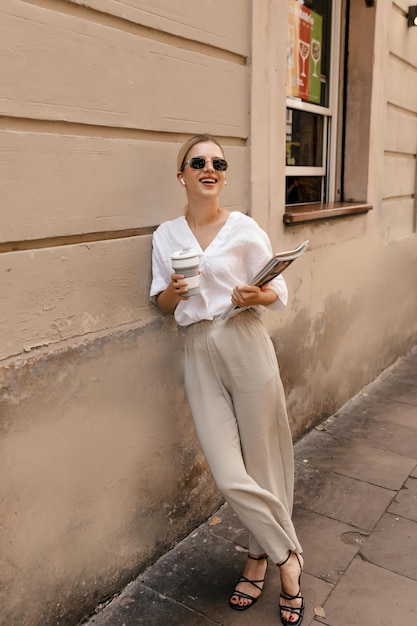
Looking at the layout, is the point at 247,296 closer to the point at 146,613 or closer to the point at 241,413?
the point at 241,413

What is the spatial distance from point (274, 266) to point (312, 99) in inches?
118

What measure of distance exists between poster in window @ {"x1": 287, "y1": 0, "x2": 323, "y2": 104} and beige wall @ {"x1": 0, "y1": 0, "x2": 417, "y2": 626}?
821 millimetres

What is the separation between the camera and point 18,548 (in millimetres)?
2166

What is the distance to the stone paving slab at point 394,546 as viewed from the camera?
9.16 ft

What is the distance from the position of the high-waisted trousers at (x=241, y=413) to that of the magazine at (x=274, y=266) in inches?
5.3

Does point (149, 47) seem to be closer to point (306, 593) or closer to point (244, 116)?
point (244, 116)

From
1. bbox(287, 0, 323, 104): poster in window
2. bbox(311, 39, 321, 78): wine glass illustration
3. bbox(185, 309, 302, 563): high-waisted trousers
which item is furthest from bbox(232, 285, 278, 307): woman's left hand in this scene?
bbox(311, 39, 321, 78): wine glass illustration

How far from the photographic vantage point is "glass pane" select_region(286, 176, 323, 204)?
4.45m

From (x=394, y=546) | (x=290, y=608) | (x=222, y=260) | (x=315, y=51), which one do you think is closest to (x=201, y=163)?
(x=222, y=260)

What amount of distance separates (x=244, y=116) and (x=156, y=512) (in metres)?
2.14

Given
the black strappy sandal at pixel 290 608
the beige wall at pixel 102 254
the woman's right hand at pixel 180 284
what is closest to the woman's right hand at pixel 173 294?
the woman's right hand at pixel 180 284

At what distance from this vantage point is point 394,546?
9.66 ft

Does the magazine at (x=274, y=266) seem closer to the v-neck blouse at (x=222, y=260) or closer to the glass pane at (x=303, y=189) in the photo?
the v-neck blouse at (x=222, y=260)

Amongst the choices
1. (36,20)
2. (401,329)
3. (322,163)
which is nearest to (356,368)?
(401,329)
